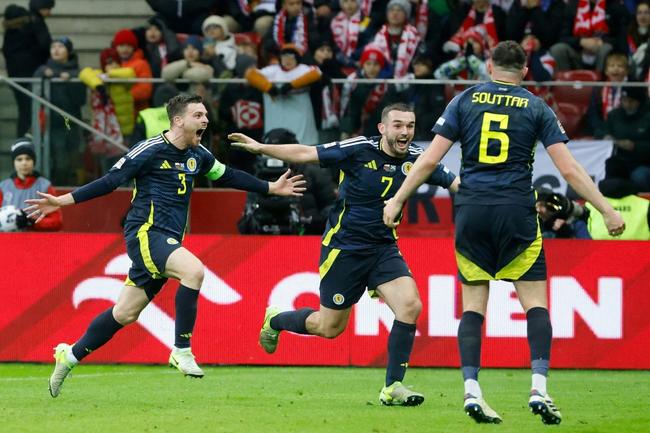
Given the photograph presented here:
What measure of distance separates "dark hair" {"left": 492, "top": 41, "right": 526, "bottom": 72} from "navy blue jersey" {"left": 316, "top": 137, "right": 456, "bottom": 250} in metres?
1.78

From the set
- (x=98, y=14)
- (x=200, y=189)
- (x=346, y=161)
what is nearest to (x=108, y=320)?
(x=346, y=161)

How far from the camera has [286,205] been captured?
15.2 m

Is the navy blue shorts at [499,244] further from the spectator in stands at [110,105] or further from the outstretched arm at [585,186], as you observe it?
the spectator in stands at [110,105]

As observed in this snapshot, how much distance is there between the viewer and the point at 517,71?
337 inches

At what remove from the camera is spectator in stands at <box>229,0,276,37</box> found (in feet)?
60.1

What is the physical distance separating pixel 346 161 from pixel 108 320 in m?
2.27

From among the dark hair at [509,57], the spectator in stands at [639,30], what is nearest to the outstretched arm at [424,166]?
the dark hair at [509,57]

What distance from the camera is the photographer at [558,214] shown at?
1423cm

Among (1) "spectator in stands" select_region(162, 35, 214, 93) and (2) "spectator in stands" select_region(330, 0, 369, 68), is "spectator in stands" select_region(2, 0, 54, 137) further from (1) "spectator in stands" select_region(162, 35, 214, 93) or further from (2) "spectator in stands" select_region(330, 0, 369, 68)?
(2) "spectator in stands" select_region(330, 0, 369, 68)

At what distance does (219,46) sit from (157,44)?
0.88 m

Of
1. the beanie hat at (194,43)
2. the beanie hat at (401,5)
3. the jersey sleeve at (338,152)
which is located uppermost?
the beanie hat at (401,5)

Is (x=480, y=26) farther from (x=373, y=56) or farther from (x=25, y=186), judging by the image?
(x=25, y=186)

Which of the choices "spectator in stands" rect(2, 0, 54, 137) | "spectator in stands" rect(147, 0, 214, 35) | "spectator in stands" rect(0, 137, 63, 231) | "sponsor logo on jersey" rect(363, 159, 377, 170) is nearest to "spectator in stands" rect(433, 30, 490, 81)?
"spectator in stands" rect(147, 0, 214, 35)

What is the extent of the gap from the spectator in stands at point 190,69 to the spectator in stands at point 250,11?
1.79m
